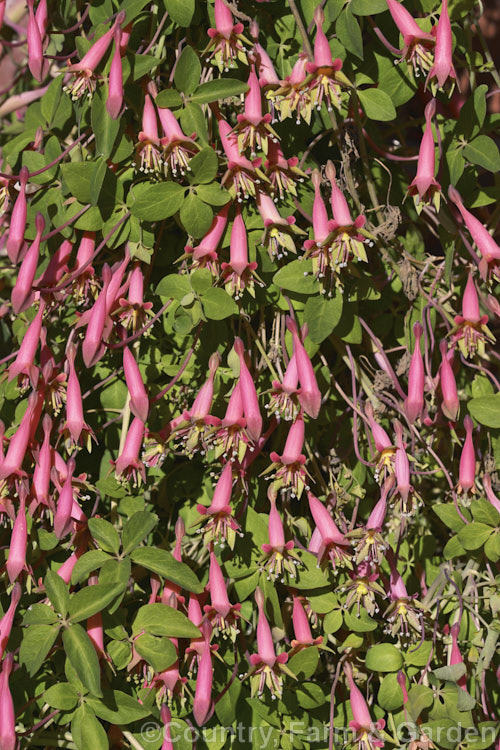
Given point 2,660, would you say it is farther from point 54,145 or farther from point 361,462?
point 54,145

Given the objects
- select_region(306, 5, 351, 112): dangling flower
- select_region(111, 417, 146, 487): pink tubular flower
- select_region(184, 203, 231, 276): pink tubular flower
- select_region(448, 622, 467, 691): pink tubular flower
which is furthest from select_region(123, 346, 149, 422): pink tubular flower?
select_region(448, 622, 467, 691): pink tubular flower

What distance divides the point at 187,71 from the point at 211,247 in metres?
0.18

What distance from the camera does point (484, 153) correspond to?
82 cm

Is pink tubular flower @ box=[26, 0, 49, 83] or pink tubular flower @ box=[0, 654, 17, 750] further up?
pink tubular flower @ box=[26, 0, 49, 83]

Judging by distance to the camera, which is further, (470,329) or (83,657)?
→ (470,329)

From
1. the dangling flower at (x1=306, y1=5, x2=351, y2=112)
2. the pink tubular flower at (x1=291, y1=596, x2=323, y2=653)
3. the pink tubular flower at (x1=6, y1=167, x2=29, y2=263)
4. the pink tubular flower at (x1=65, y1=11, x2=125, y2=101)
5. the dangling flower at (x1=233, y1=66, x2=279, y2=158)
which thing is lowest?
the pink tubular flower at (x1=291, y1=596, x2=323, y2=653)

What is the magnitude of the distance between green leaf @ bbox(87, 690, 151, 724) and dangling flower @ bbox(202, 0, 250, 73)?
0.66m

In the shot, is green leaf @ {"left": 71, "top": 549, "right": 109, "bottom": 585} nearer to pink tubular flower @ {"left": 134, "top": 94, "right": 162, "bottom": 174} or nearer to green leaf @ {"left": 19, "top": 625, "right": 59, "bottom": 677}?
green leaf @ {"left": 19, "top": 625, "right": 59, "bottom": 677}

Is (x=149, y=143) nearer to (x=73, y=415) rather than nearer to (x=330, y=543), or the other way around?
(x=73, y=415)

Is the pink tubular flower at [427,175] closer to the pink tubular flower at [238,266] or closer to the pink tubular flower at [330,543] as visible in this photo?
the pink tubular flower at [238,266]

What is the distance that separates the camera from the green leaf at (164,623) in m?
0.76

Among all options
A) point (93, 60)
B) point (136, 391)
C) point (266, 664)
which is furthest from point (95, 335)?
point (266, 664)

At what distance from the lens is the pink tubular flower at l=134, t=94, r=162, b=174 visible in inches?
31.1

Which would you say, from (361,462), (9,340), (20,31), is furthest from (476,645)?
(20,31)
